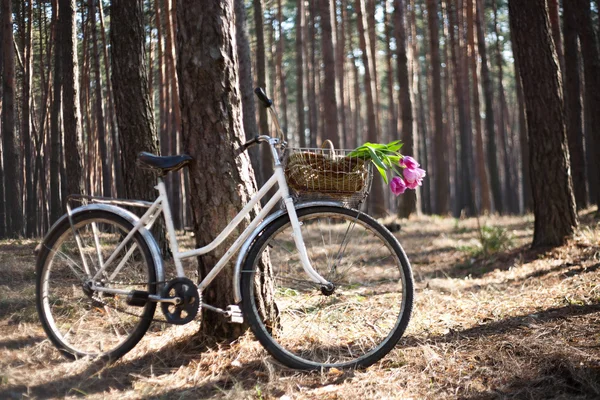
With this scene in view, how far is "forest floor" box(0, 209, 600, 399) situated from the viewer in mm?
2926

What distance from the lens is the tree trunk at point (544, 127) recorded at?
6.55 m

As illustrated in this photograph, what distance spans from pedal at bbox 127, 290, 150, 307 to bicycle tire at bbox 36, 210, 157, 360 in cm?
6

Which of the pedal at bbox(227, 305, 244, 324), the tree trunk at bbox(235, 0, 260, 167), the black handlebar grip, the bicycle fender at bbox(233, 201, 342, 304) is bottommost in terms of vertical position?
the pedal at bbox(227, 305, 244, 324)

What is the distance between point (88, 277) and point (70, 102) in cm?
640

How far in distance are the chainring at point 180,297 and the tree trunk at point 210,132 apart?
27 cm

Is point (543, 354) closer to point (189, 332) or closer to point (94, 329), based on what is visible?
point (189, 332)

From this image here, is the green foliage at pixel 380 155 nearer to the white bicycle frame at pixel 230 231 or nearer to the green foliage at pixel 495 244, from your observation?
the white bicycle frame at pixel 230 231

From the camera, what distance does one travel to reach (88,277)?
3408mm

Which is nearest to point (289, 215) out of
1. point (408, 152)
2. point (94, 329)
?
point (94, 329)

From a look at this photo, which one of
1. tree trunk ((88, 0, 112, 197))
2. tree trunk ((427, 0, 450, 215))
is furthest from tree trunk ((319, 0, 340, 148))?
tree trunk ((88, 0, 112, 197))

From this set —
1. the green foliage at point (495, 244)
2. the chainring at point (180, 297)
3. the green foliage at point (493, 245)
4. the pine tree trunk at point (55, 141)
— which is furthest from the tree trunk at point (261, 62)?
the chainring at point (180, 297)

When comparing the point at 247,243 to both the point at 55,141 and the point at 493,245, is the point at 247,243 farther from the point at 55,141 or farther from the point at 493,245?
the point at 55,141

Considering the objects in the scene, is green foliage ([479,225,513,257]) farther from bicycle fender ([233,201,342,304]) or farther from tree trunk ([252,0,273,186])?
tree trunk ([252,0,273,186])

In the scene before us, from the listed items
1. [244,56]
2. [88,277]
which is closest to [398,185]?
[88,277]
